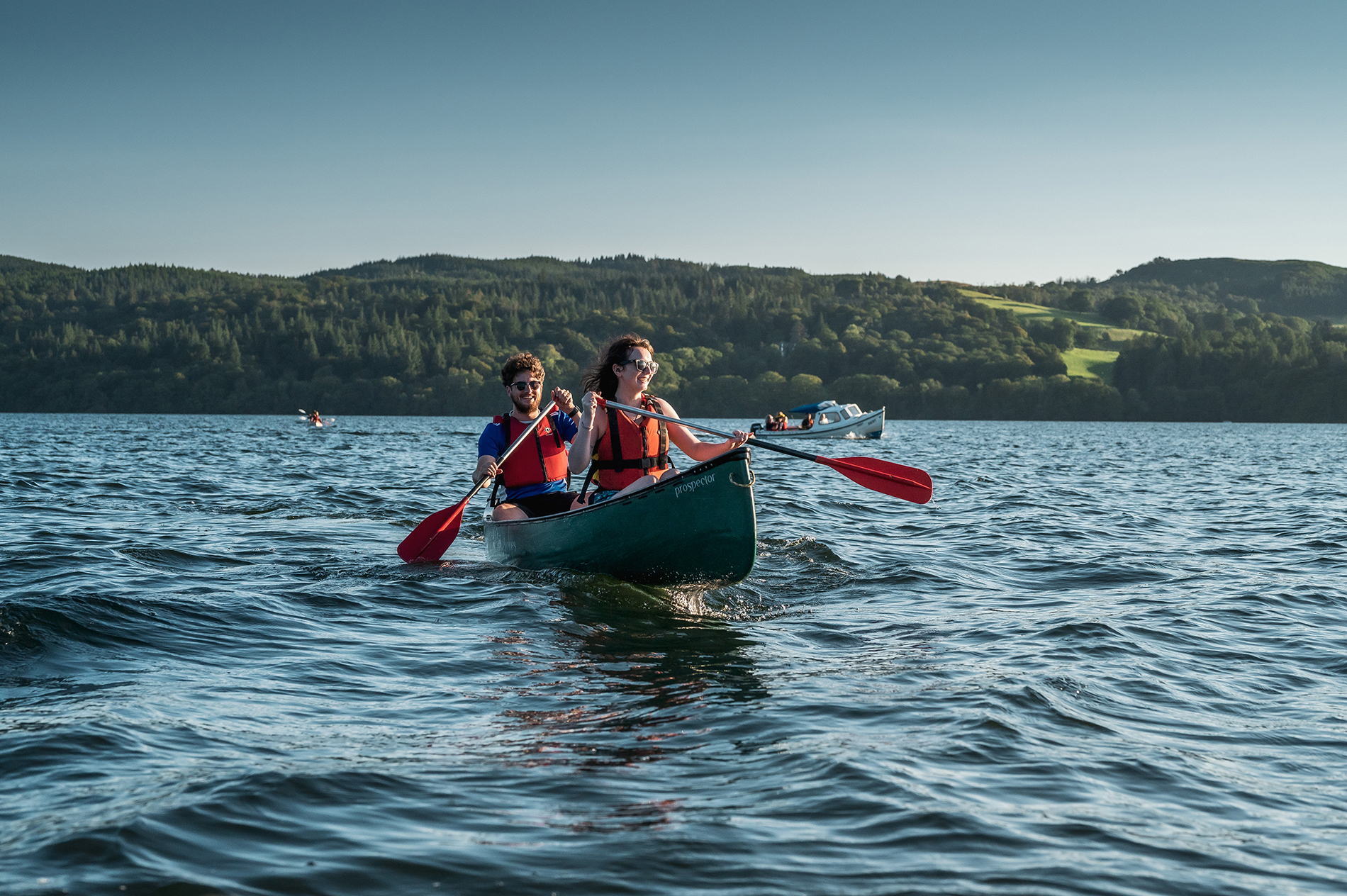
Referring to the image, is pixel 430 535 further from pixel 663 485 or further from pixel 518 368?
pixel 663 485

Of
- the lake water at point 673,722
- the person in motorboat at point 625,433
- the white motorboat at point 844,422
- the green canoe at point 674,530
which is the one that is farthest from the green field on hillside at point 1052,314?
the green canoe at point 674,530

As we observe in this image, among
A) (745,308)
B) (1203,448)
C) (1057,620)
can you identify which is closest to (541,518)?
(1057,620)

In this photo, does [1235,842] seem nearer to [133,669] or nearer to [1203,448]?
[133,669]

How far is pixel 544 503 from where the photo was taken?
949 centimetres

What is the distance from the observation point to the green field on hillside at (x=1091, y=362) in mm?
115688

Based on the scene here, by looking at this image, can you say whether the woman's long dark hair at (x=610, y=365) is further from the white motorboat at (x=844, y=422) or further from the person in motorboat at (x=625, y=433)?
the white motorboat at (x=844, y=422)

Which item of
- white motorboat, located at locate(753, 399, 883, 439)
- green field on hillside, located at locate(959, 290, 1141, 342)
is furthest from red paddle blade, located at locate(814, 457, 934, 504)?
green field on hillside, located at locate(959, 290, 1141, 342)

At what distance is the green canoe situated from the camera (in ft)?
25.2

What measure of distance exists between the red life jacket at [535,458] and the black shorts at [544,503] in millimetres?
153

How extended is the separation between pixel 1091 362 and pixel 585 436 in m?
124

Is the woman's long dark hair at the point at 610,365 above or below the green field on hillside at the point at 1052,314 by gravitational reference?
below

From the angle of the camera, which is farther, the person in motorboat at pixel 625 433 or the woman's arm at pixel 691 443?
the woman's arm at pixel 691 443

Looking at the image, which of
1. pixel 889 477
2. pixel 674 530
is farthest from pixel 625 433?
pixel 889 477

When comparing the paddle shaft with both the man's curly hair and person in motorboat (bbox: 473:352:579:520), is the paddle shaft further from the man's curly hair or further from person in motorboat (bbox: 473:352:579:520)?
the man's curly hair
